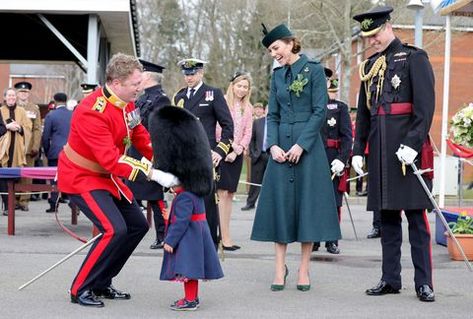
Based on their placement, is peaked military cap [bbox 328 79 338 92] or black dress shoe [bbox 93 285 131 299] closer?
black dress shoe [bbox 93 285 131 299]

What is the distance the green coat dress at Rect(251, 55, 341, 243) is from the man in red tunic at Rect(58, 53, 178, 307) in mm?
1189

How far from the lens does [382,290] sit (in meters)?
8.01

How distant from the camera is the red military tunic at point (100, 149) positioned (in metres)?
7.20

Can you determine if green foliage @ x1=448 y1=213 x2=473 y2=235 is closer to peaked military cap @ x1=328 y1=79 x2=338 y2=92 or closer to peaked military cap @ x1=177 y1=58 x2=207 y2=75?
peaked military cap @ x1=328 y1=79 x2=338 y2=92

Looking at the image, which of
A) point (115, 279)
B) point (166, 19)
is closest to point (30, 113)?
point (115, 279)

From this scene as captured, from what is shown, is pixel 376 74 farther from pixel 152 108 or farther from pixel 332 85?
pixel 332 85

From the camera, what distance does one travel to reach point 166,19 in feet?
198

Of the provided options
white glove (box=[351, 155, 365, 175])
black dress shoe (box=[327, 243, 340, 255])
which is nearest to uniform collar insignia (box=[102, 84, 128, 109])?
white glove (box=[351, 155, 365, 175])

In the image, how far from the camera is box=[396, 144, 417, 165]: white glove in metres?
7.50

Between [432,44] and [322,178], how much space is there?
95.7ft

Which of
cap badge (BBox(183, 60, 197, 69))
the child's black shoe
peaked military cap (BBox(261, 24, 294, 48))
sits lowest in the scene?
the child's black shoe

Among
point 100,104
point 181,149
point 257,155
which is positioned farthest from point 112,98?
point 257,155

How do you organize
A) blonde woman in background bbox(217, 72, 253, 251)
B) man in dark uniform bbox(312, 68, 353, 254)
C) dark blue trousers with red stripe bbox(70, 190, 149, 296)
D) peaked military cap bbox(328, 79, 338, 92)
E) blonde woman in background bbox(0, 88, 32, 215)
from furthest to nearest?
blonde woman in background bbox(0, 88, 32, 215) → peaked military cap bbox(328, 79, 338, 92) → blonde woman in background bbox(217, 72, 253, 251) → man in dark uniform bbox(312, 68, 353, 254) → dark blue trousers with red stripe bbox(70, 190, 149, 296)

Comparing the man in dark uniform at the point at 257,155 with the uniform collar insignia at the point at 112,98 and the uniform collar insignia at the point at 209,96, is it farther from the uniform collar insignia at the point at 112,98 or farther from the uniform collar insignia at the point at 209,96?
the uniform collar insignia at the point at 112,98
